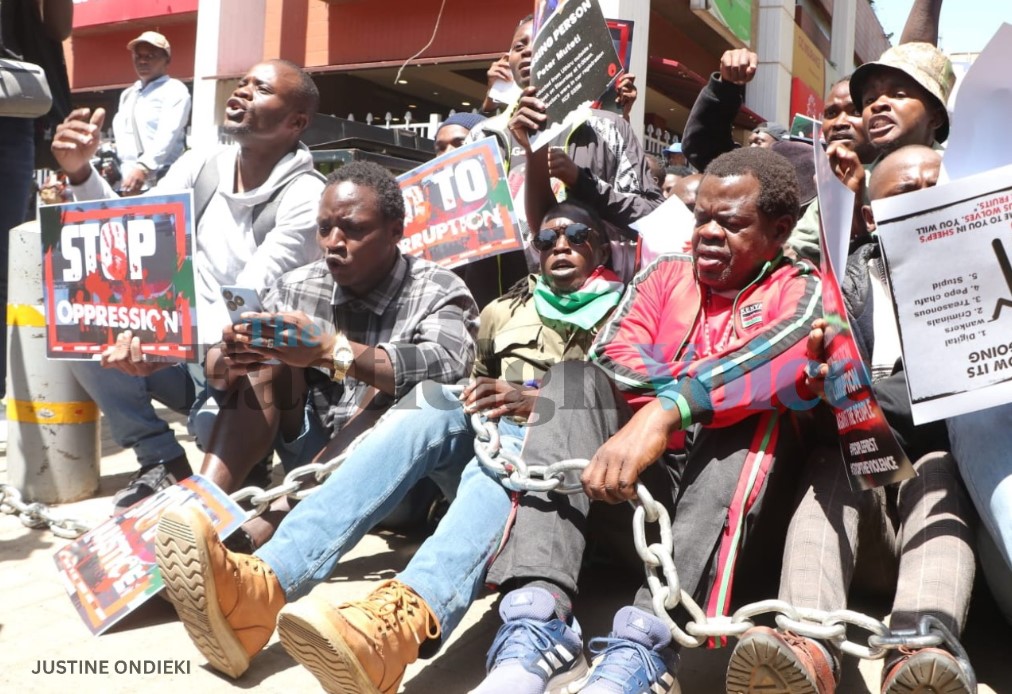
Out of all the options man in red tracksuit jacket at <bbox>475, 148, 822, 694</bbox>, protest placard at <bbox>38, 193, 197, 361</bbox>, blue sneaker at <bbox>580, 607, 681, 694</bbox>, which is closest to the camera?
blue sneaker at <bbox>580, 607, 681, 694</bbox>

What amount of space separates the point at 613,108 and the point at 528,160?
100cm

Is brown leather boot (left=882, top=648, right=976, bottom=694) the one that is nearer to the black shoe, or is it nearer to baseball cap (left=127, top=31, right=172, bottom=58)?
the black shoe

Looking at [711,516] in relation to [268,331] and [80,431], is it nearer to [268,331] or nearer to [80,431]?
[268,331]

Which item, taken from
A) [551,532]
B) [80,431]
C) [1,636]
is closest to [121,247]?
[80,431]

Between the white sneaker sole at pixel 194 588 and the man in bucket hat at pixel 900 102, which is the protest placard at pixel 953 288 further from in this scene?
the white sneaker sole at pixel 194 588

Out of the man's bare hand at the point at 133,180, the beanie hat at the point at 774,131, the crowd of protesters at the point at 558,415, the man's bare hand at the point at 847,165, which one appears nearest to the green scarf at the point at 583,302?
the crowd of protesters at the point at 558,415

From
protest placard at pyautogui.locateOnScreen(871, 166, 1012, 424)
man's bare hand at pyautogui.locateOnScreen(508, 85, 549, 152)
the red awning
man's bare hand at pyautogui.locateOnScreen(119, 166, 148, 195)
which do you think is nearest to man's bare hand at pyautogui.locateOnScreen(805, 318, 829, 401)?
protest placard at pyautogui.locateOnScreen(871, 166, 1012, 424)

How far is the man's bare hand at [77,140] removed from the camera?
373 centimetres

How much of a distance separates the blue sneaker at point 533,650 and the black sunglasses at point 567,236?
1.61 metres

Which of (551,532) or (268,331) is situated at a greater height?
(268,331)

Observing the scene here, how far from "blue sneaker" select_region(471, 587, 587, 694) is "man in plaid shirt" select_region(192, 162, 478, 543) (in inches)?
39.6

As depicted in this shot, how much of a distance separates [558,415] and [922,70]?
6.67 feet

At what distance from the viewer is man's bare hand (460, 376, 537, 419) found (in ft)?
9.25

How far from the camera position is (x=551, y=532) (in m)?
2.38
